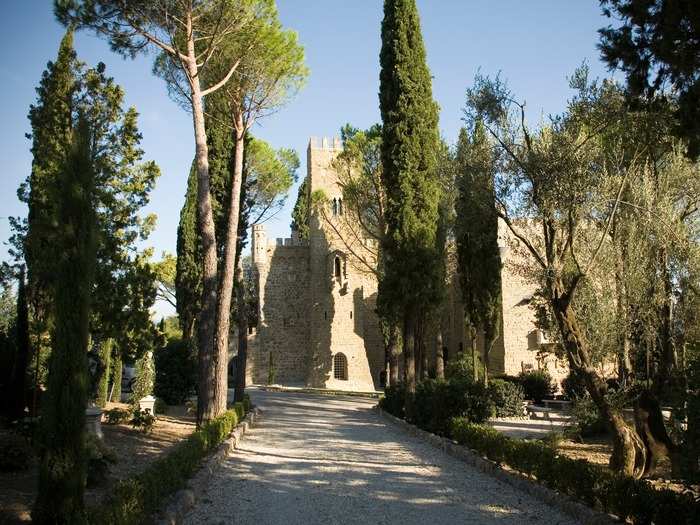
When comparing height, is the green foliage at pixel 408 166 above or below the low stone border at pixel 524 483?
above

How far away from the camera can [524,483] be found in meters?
6.60

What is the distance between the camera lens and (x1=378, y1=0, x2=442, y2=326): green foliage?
583 inches

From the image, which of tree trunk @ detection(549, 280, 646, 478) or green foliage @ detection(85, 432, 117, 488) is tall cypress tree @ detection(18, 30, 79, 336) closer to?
green foliage @ detection(85, 432, 117, 488)

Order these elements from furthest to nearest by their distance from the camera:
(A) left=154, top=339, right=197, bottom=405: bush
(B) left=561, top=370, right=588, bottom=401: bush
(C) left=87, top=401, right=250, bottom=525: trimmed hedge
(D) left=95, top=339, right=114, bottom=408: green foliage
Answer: (A) left=154, top=339, right=197, bottom=405: bush, (D) left=95, top=339, right=114, bottom=408: green foliage, (B) left=561, top=370, right=588, bottom=401: bush, (C) left=87, top=401, right=250, bottom=525: trimmed hedge

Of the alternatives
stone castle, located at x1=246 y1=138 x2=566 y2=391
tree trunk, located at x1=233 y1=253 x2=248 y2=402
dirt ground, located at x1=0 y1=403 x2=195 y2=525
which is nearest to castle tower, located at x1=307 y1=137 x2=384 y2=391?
stone castle, located at x1=246 y1=138 x2=566 y2=391

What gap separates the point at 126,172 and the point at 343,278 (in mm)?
18175

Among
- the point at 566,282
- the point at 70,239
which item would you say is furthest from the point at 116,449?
the point at 566,282

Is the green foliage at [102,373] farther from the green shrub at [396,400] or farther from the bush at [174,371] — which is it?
A: the green shrub at [396,400]

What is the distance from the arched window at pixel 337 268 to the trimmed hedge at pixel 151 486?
886 inches

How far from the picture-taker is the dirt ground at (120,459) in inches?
Answer: 214

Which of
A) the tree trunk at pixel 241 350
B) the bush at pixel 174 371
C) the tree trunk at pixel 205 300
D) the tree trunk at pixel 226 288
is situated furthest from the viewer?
the bush at pixel 174 371

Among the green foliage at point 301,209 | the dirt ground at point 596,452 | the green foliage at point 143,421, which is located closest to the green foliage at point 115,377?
the green foliage at point 143,421

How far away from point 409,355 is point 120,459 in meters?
7.68

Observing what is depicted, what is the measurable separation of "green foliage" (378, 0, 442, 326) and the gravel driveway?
4.33 meters
